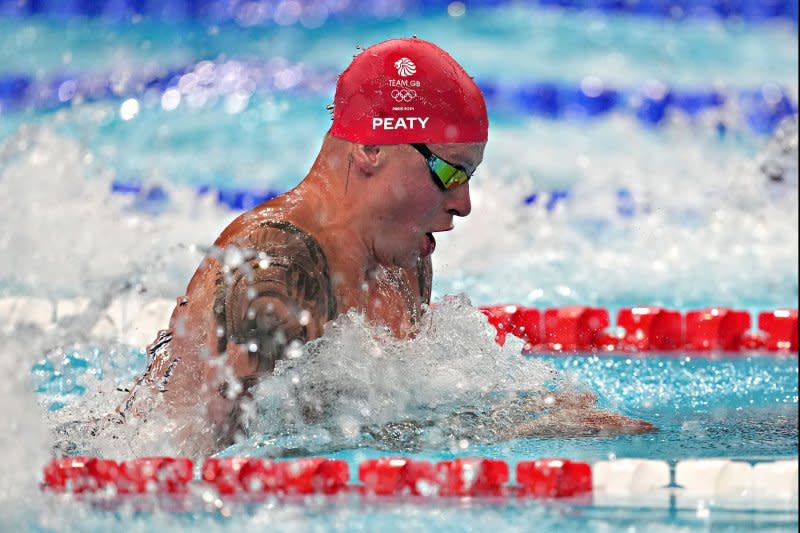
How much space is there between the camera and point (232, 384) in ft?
7.81

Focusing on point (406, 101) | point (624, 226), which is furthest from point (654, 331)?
point (624, 226)

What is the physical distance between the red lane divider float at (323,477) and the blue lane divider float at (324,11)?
6.76 metres

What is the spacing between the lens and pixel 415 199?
8.70 ft

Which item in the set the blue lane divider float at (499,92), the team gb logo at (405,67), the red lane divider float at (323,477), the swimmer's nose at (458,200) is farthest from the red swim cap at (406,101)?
the blue lane divider float at (499,92)

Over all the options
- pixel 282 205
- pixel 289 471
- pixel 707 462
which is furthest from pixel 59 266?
pixel 707 462

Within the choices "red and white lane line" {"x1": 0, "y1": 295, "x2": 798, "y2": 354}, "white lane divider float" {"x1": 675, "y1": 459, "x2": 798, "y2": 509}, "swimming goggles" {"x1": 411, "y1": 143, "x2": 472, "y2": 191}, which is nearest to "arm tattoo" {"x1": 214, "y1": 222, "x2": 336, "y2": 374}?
"swimming goggles" {"x1": 411, "y1": 143, "x2": 472, "y2": 191}

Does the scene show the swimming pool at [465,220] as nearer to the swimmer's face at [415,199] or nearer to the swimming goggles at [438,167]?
the swimmer's face at [415,199]

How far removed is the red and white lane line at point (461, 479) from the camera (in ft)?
7.36

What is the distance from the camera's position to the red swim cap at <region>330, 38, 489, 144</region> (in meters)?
2.65

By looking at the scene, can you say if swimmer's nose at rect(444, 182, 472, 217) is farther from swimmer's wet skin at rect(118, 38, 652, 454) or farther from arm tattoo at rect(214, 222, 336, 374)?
arm tattoo at rect(214, 222, 336, 374)

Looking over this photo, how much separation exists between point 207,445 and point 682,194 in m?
5.30

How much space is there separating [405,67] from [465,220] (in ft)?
13.4

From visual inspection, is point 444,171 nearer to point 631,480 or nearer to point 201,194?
point 631,480

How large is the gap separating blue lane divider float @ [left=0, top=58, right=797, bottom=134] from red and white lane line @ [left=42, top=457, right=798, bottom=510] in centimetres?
595
